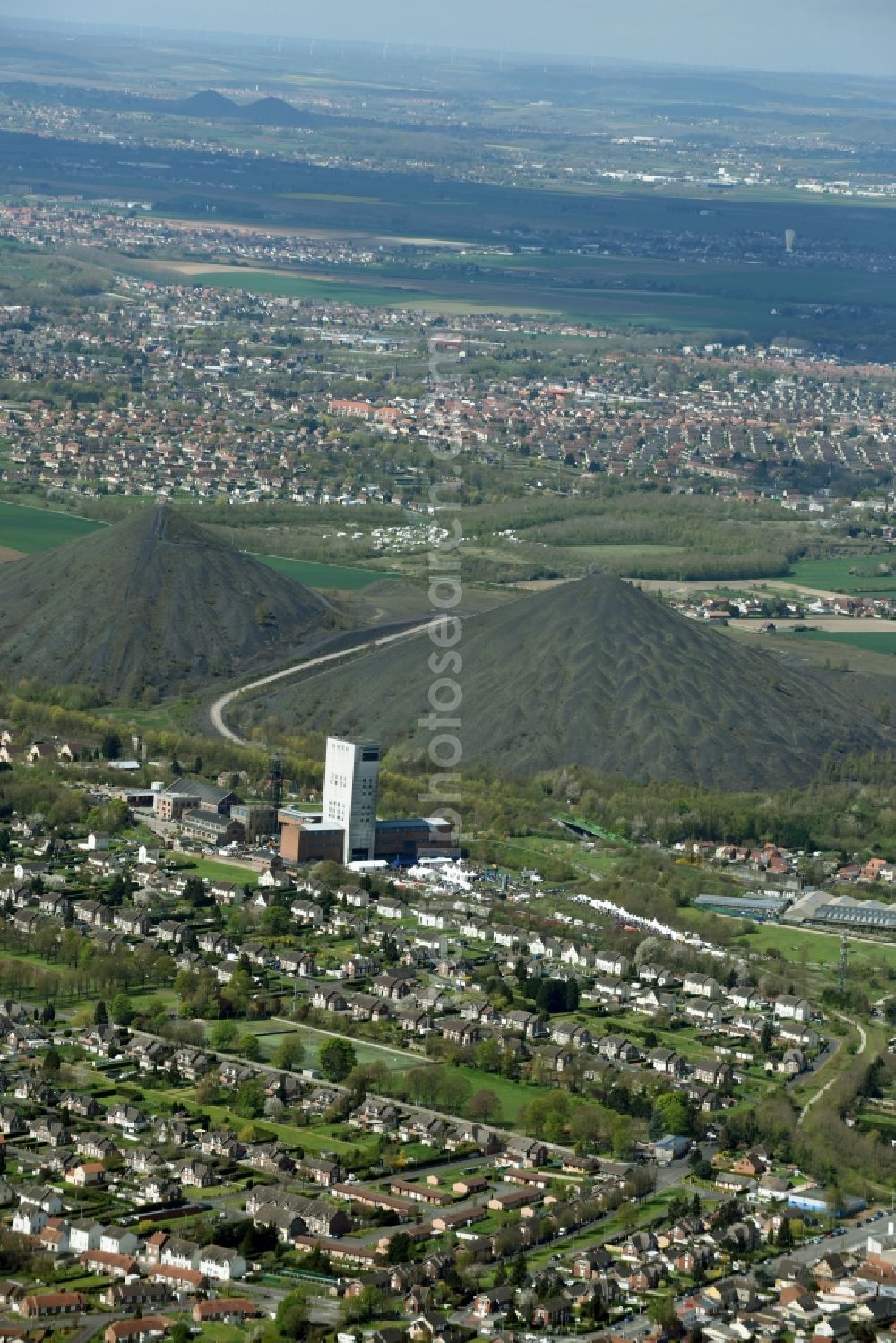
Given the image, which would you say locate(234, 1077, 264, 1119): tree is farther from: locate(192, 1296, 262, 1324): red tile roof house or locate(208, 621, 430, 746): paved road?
locate(208, 621, 430, 746): paved road

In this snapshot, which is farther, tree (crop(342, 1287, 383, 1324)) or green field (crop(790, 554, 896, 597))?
green field (crop(790, 554, 896, 597))


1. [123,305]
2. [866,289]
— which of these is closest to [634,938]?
[123,305]

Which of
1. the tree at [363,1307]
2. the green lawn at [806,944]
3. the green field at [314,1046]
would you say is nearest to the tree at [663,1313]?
the tree at [363,1307]

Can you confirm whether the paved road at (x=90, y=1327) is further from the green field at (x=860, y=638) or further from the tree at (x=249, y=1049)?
the green field at (x=860, y=638)

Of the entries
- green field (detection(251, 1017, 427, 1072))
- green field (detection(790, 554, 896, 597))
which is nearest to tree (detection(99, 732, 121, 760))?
green field (detection(251, 1017, 427, 1072))

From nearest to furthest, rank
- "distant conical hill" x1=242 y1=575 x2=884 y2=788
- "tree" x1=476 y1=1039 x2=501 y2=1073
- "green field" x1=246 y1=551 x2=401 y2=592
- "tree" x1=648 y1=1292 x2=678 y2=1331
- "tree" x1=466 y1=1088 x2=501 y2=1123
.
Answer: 1. "tree" x1=648 y1=1292 x2=678 y2=1331
2. "tree" x1=466 y1=1088 x2=501 y2=1123
3. "tree" x1=476 y1=1039 x2=501 y2=1073
4. "distant conical hill" x1=242 y1=575 x2=884 y2=788
5. "green field" x1=246 y1=551 x2=401 y2=592

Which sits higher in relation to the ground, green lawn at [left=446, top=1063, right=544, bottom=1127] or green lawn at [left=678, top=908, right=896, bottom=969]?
green lawn at [left=446, top=1063, right=544, bottom=1127]
